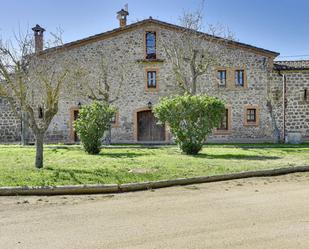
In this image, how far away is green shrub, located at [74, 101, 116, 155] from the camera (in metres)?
13.7

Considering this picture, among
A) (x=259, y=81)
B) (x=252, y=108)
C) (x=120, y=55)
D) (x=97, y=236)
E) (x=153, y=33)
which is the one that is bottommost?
(x=97, y=236)

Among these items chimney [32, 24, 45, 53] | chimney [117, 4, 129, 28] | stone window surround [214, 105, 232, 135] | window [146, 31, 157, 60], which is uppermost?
chimney [117, 4, 129, 28]

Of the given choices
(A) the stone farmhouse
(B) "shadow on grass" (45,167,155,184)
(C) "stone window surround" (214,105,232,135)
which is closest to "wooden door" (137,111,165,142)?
(A) the stone farmhouse

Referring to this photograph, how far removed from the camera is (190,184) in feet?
27.0

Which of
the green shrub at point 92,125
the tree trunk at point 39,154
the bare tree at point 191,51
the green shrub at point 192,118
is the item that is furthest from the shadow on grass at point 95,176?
the bare tree at point 191,51

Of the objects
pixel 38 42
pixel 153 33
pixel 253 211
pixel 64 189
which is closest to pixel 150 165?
pixel 64 189

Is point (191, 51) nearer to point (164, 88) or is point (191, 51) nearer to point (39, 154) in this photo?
point (164, 88)

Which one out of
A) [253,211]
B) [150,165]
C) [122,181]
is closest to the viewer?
[253,211]

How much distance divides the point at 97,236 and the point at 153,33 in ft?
68.1

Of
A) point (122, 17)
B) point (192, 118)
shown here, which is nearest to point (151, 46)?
point (122, 17)

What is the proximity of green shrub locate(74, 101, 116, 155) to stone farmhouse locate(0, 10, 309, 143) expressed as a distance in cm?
957

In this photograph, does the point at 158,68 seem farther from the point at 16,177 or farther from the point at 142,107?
the point at 16,177

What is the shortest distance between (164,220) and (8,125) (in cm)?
2134

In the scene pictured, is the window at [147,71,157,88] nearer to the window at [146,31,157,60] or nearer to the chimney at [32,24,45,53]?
the window at [146,31,157,60]
